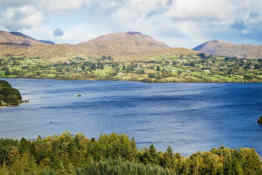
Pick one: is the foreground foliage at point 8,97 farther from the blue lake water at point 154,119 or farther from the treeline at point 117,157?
the treeline at point 117,157

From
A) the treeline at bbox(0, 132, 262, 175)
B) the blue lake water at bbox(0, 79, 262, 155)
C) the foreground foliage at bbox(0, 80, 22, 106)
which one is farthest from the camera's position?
the foreground foliage at bbox(0, 80, 22, 106)

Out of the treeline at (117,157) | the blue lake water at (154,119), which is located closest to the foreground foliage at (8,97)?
the blue lake water at (154,119)

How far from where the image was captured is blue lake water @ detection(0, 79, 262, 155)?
10262 centimetres

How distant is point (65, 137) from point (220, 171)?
109ft

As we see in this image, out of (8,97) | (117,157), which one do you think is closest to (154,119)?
(117,157)

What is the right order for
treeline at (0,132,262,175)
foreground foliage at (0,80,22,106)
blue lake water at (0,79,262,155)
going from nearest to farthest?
treeline at (0,132,262,175) < blue lake water at (0,79,262,155) < foreground foliage at (0,80,22,106)

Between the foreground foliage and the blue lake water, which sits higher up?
the foreground foliage

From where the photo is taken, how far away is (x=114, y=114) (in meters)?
148

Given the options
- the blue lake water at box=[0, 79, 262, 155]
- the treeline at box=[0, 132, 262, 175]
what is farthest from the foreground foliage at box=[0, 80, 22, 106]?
the treeline at box=[0, 132, 262, 175]

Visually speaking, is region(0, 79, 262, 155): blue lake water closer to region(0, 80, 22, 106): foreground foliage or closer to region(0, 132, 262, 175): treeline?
region(0, 80, 22, 106): foreground foliage

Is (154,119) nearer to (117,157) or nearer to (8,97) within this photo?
(117,157)

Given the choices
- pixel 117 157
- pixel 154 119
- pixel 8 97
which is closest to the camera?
pixel 117 157

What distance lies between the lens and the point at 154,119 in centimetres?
13638

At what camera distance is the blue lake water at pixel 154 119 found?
10262 centimetres
